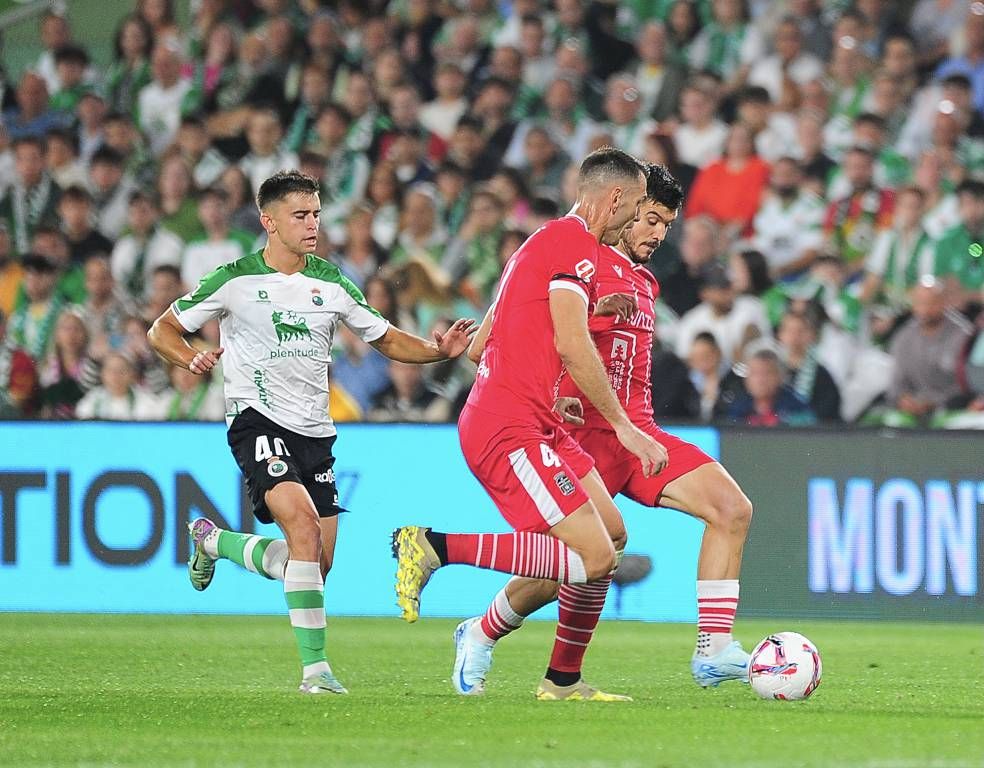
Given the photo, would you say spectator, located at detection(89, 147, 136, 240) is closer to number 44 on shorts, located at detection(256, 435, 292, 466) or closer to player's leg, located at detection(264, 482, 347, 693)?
number 44 on shorts, located at detection(256, 435, 292, 466)

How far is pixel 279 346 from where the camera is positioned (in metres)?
7.91

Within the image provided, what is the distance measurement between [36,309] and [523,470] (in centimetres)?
893

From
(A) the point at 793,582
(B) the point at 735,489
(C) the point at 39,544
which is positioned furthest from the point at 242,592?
(B) the point at 735,489

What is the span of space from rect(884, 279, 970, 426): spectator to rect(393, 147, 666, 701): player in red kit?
19.7 ft

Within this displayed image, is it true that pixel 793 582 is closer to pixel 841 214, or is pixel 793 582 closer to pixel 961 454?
pixel 961 454

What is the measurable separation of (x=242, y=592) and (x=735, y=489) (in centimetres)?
537

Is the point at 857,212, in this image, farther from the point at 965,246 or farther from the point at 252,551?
the point at 252,551

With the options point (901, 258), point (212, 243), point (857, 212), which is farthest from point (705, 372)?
point (212, 243)

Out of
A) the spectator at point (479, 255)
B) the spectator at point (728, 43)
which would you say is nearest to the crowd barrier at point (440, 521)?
the spectator at point (479, 255)

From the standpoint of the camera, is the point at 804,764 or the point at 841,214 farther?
the point at 841,214

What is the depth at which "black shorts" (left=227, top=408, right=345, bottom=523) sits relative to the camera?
7.68 metres

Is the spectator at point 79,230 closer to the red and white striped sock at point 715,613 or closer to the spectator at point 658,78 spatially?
the spectator at point 658,78

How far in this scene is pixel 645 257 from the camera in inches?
310

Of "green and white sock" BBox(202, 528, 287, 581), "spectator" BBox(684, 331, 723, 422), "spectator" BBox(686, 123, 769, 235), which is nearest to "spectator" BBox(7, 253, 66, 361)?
"spectator" BBox(684, 331, 723, 422)
